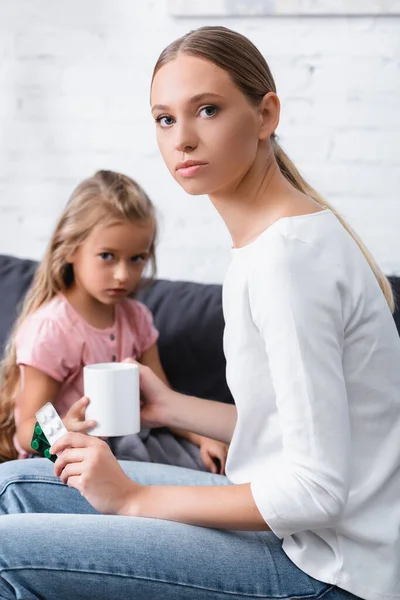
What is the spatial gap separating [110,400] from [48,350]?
14.4 inches

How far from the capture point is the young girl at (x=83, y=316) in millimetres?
1737

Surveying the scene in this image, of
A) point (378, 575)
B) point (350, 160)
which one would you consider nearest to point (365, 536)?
point (378, 575)

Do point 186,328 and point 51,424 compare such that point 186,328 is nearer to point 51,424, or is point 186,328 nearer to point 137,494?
point 51,424

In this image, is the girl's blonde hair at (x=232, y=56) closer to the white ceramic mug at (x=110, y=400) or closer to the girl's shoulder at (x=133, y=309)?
the white ceramic mug at (x=110, y=400)

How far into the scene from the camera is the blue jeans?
1.07 m

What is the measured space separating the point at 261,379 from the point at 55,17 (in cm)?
165

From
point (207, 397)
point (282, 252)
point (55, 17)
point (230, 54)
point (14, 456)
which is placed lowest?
point (14, 456)

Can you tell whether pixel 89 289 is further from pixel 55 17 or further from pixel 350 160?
pixel 55 17

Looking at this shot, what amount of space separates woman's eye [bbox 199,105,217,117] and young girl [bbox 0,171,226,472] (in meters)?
0.71

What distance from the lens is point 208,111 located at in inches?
Answer: 43.0

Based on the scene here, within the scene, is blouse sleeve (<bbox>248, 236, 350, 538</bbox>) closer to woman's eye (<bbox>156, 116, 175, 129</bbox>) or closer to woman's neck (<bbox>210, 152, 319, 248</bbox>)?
woman's neck (<bbox>210, 152, 319, 248</bbox>)

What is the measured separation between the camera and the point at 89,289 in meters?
1.80

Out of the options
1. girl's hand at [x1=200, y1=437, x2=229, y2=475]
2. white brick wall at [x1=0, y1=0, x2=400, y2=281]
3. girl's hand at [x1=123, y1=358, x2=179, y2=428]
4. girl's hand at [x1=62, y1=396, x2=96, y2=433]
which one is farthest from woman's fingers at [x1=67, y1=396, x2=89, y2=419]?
white brick wall at [x1=0, y1=0, x2=400, y2=281]

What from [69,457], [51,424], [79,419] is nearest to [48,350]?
[79,419]
